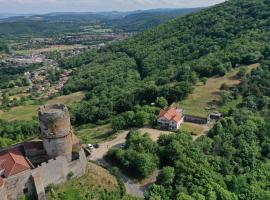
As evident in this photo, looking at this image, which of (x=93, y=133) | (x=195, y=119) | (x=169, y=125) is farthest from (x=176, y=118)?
(x=93, y=133)

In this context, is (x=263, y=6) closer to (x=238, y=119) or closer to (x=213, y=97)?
(x=213, y=97)

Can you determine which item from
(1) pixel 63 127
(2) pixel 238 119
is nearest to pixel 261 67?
(2) pixel 238 119

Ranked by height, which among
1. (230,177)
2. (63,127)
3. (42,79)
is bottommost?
(42,79)

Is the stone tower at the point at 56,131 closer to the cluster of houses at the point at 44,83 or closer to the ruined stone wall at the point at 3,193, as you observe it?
the ruined stone wall at the point at 3,193

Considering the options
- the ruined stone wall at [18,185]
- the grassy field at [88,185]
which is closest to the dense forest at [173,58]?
the grassy field at [88,185]

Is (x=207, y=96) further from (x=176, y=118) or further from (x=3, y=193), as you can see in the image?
(x=3, y=193)

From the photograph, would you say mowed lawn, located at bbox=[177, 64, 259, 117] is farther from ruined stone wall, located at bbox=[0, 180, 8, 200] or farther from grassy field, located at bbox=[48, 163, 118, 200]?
ruined stone wall, located at bbox=[0, 180, 8, 200]
